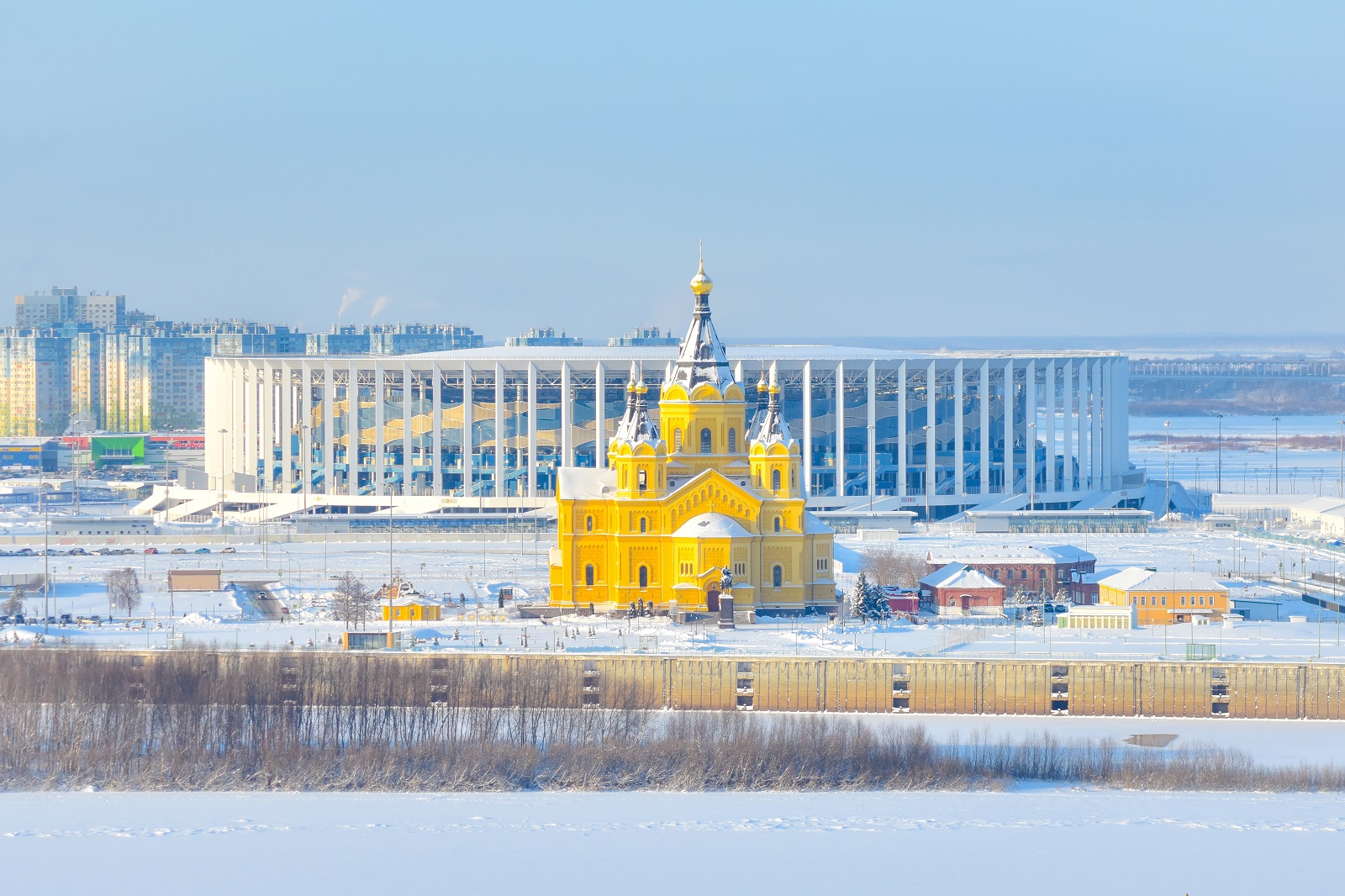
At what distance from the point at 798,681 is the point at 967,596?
1149cm

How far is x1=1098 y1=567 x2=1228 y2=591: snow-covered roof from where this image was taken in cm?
6512

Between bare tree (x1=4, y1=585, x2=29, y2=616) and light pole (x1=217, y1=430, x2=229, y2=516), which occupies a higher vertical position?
light pole (x1=217, y1=430, x2=229, y2=516)

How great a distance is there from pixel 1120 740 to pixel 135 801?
70.5 feet

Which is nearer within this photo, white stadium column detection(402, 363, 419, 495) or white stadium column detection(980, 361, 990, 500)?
white stadium column detection(402, 363, 419, 495)

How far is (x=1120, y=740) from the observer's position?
175ft

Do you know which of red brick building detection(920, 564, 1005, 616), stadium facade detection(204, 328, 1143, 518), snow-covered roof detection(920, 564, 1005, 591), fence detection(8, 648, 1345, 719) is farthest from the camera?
stadium facade detection(204, 328, 1143, 518)

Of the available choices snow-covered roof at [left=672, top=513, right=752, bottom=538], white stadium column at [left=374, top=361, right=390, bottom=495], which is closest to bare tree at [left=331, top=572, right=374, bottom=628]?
snow-covered roof at [left=672, top=513, right=752, bottom=538]

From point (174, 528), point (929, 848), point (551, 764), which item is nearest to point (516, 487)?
point (174, 528)

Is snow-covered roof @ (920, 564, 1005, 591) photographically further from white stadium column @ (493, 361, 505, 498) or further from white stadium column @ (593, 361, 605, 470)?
white stadium column @ (493, 361, 505, 498)

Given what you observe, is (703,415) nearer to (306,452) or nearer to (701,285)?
(701,285)

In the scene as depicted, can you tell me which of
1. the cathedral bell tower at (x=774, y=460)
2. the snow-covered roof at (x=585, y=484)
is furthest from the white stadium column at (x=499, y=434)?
the cathedral bell tower at (x=774, y=460)

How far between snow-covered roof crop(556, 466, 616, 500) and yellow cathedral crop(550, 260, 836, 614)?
66 mm

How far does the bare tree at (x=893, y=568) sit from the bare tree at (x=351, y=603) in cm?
1512

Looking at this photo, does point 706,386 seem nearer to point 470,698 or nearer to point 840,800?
point 470,698
